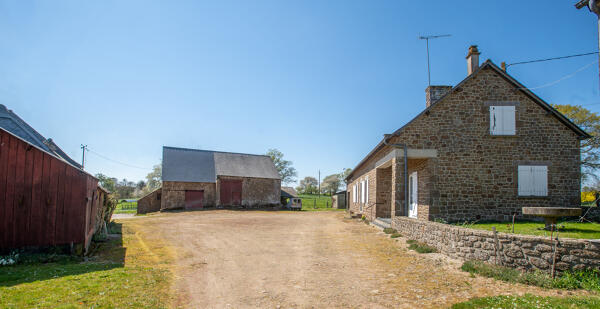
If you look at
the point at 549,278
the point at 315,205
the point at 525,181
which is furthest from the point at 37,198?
the point at 315,205

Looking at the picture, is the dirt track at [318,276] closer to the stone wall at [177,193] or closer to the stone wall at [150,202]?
the stone wall at [177,193]

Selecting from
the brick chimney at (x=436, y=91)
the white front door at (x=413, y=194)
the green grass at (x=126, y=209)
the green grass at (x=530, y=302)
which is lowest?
the green grass at (x=126, y=209)

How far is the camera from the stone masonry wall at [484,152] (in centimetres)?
1333

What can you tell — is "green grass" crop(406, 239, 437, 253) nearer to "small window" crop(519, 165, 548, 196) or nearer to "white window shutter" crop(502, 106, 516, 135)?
"small window" crop(519, 165, 548, 196)

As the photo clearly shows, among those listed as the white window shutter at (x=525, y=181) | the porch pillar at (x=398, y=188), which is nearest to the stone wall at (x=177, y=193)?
the porch pillar at (x=398, y=188)

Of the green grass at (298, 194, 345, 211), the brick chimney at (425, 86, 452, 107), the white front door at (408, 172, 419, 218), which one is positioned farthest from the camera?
the green grass at (298, 194, 345, 211)

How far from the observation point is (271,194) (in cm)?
3422

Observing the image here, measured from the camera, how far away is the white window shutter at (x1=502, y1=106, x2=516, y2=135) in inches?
537

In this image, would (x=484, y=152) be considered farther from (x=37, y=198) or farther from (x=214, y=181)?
(x=214, y=181)

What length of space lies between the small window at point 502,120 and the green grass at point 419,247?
6.27 m

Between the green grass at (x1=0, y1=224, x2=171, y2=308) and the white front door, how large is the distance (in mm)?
10787

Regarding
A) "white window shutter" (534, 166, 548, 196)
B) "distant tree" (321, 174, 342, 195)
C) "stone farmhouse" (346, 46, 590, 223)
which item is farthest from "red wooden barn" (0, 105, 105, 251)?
"distant tree" (321, 174, 342, 195)

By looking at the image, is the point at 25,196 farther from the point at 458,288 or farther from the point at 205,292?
the point at 458,288

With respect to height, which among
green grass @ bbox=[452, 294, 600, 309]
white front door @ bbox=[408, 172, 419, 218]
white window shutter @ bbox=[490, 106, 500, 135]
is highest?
white window shutter @ bbox=[490, 106, 500, 135]
